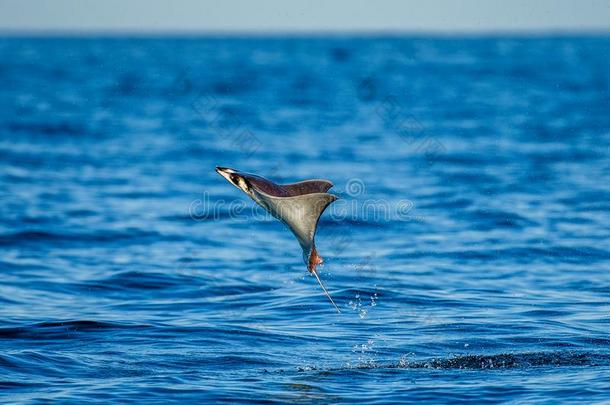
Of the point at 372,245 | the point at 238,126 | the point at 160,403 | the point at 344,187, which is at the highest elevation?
the point at 238,126

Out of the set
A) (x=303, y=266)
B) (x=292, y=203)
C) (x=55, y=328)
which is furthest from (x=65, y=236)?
(x=292, y=203)

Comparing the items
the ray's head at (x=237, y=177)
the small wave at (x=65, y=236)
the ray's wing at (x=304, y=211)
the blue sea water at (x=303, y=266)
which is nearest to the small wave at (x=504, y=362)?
the blue sea water at (x=303, y=266)

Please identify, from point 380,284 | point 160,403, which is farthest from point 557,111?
point 160,403

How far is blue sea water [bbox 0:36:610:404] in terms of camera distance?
11.1m

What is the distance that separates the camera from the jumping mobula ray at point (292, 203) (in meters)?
9.88

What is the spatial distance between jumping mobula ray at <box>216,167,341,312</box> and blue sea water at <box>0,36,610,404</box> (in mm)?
1536

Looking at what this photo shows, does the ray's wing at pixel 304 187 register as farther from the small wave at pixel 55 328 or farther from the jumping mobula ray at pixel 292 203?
the small wave at pixel 55 328

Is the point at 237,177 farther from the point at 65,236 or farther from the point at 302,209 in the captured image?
the point at 65,236

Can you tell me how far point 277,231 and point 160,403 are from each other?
10905 millimetres

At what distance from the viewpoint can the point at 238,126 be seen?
4359cm

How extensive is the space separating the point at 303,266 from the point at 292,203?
7.83 meters

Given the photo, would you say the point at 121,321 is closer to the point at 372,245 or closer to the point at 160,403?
the point at 160,403

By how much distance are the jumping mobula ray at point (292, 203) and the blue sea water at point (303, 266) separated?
154 cm

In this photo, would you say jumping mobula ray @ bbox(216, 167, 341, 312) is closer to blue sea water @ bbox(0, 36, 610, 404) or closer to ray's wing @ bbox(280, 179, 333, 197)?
ray's wing @ bbox(280, 179, 333, 197)
